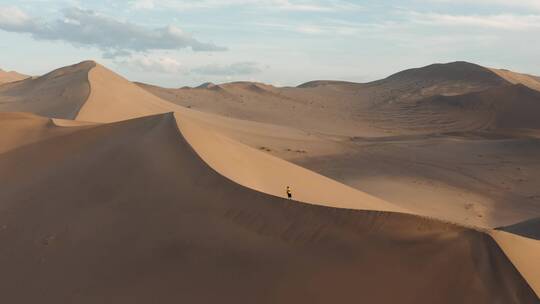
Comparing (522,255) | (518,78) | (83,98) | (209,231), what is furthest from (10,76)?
(522,255)

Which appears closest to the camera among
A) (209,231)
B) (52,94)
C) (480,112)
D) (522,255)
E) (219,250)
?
(522,255)

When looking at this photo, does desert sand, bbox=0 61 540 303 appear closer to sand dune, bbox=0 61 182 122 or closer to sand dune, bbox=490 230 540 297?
sand dune, bbox=490 230 540 297

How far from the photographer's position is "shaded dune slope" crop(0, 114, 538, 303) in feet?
19.0

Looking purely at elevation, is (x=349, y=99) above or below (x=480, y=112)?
above

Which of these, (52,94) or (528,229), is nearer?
(528,229)

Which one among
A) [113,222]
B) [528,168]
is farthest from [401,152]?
[113,222]

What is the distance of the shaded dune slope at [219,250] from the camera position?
5.80 m

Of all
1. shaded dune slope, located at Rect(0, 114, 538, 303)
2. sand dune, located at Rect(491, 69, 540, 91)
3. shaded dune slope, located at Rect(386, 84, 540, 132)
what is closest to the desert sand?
shaded dune slope, located at Rect(0, 114, 538, 303)

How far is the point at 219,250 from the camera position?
6453 millimetres

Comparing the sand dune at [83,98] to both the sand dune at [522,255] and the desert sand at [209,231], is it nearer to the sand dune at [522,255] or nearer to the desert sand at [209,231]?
the desert sand at [209,231]

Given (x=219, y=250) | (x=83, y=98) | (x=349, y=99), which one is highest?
(x=83, y=98)

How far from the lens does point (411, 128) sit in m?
38.1

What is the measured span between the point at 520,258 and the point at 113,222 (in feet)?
15.9

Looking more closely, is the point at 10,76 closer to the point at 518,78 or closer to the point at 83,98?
the point at 83,98
